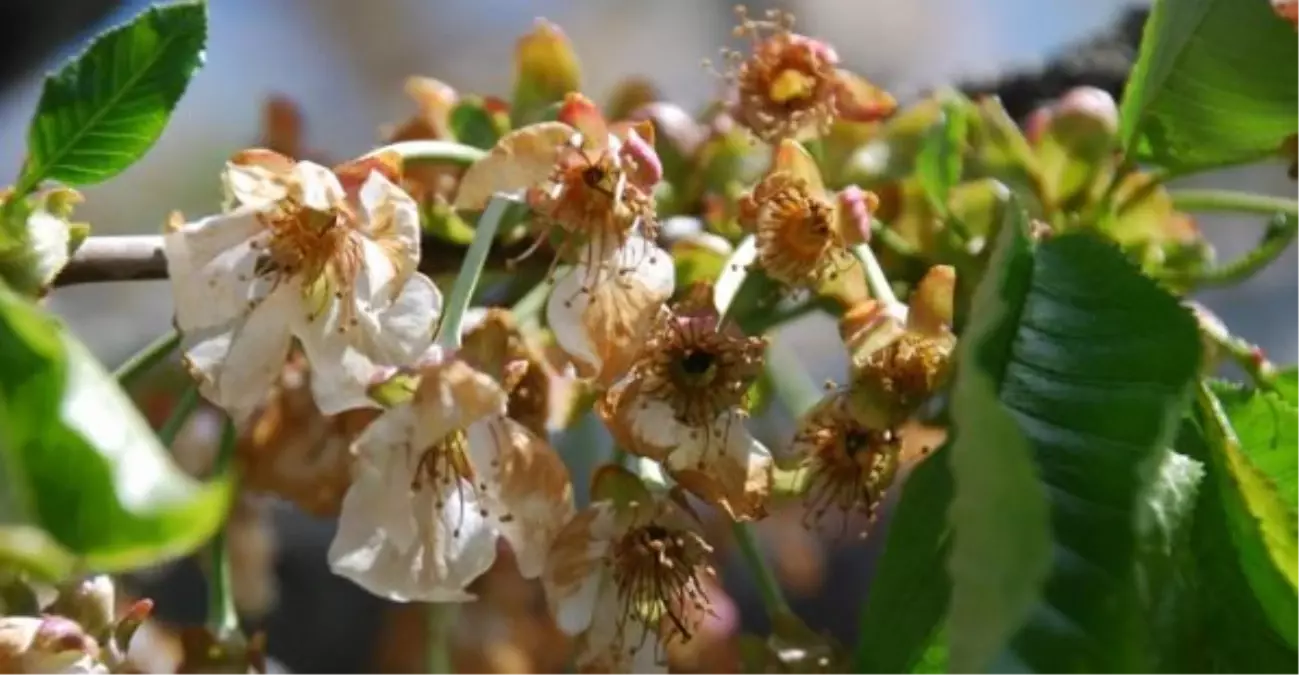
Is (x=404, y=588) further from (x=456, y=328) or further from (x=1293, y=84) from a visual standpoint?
(x=1293, y=84)

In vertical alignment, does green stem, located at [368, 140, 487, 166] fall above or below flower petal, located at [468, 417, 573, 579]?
above

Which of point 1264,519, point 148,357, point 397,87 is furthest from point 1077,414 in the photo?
point 397,87

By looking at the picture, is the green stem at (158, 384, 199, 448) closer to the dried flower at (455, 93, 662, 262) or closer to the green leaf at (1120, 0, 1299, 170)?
the dried flower at (455, 93, 662, 262)

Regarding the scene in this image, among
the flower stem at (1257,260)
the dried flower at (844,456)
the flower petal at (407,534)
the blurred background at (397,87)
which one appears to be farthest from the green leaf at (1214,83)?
the blurred background at (397,87)

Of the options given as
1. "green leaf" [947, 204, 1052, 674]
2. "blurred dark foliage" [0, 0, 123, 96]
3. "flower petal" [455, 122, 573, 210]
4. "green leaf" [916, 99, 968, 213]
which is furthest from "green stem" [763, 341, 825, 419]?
"blurred dark foliage" [0, 0, 123, 96]

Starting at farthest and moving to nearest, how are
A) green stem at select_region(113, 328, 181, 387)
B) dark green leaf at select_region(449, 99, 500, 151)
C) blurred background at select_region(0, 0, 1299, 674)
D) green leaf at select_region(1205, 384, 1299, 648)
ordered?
blurred background at select_region(0, 0, 1299, 674) → dark green leaf at select_region(449, 99, 500, 151) → green stem at select_region(113, 328, 181, 387) → green leaf at select_region(1205, 384, 1299, 648)

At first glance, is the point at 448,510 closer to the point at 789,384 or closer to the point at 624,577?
the point at 624,577
